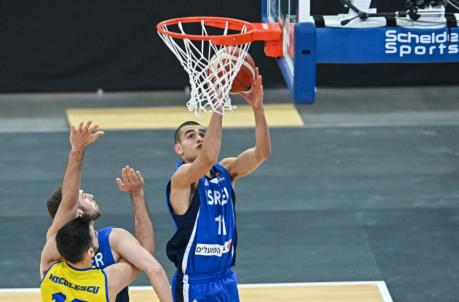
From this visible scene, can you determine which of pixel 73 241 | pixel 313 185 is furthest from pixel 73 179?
pixel 313 185

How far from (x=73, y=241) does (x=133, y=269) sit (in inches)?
16.1

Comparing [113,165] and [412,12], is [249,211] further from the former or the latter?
[412,12]

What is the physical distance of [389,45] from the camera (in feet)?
19.5

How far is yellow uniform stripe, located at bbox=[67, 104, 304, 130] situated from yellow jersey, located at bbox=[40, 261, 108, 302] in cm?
789

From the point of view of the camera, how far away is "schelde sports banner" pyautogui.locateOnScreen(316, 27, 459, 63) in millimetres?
5879

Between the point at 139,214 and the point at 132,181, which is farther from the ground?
the point at 132,181

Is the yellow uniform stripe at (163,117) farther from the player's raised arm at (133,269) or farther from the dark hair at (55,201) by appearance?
the player's raised arm at (133,269)

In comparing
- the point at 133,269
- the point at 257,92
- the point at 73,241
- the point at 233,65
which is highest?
the point at 233,65

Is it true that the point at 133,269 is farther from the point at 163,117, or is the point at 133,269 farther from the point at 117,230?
the point at 163,117

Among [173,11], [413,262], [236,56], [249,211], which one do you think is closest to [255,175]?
[249,211]

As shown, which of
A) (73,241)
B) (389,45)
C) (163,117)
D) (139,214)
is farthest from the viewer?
(163,117)

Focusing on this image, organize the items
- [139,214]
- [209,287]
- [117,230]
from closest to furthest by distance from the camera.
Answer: [117,230] → [139,214] → [209,287]

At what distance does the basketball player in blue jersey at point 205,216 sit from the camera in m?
6.29

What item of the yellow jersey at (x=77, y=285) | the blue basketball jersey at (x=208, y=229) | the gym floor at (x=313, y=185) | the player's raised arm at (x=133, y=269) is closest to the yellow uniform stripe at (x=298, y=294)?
the gym floor at (x=313, y=185)
